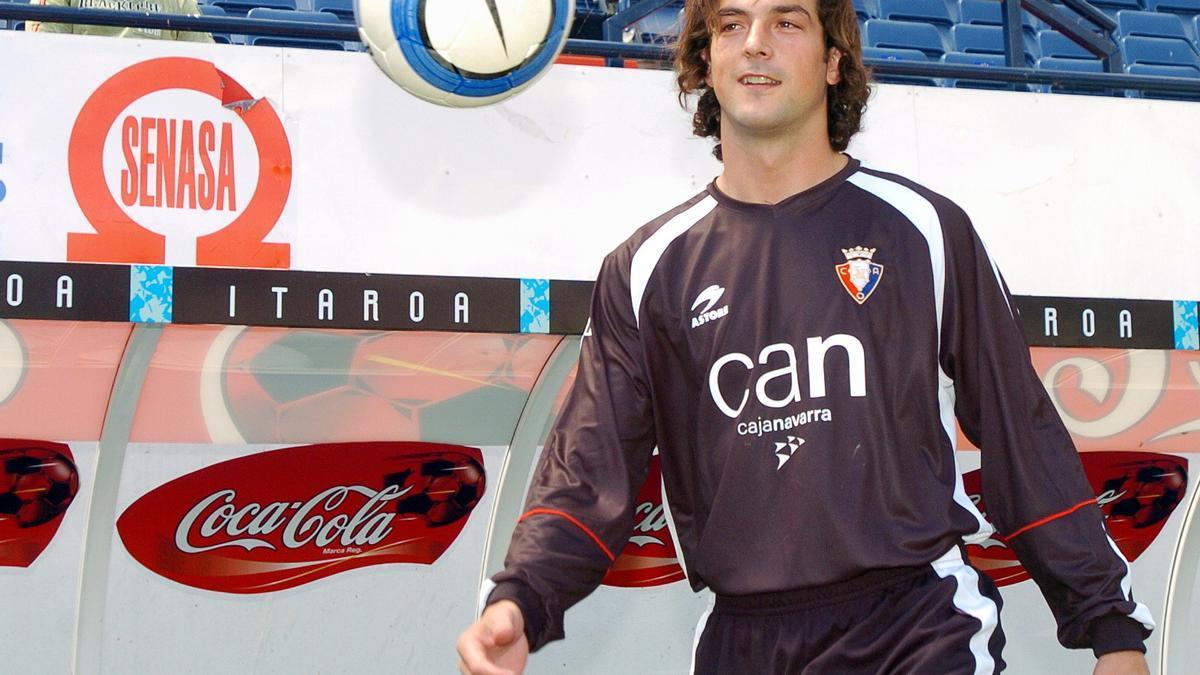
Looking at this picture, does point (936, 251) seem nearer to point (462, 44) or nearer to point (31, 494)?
point (462, 44)

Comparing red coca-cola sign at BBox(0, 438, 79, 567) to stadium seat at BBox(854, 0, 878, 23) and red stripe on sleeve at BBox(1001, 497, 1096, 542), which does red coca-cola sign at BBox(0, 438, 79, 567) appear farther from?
stadium seat at BBox(854, 0, 878, 23)

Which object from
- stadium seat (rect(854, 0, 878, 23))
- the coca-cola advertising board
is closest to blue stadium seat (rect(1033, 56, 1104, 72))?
stadium seat (rect(854, 0, 878, 23))

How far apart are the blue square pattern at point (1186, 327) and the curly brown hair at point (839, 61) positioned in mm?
2143

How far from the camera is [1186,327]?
4559 millimetres

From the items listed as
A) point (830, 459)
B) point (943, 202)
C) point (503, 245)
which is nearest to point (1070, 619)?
point (830, 459)

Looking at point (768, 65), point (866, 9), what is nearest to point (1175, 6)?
point (866, 9)

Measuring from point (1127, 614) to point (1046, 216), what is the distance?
120 inches

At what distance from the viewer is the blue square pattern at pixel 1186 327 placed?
4.55m

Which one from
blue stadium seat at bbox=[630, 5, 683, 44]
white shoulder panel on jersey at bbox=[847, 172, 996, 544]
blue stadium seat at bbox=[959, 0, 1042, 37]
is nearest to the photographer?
white shoulder panel on jersey at bbox=[847, 172, 996, 544]

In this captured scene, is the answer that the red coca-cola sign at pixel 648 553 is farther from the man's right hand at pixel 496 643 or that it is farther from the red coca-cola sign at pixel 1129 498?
the man's right hand at pixel 496 643

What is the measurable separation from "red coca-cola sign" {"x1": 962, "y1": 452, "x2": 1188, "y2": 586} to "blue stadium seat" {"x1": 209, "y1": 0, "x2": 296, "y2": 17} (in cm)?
461

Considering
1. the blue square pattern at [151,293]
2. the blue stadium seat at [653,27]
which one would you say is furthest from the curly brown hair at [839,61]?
the blue stadium seat at [653,27]

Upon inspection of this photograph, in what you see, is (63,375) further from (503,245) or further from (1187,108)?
(1187,108)

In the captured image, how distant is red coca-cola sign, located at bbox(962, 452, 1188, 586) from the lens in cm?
545
